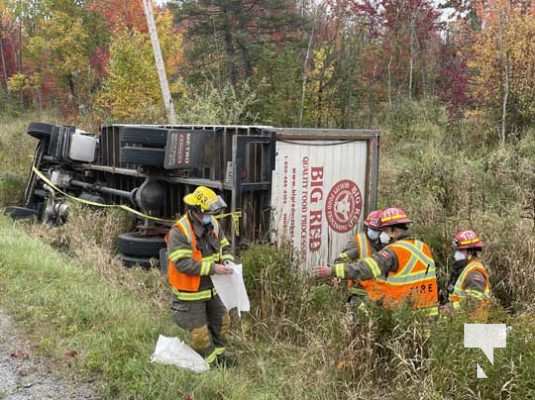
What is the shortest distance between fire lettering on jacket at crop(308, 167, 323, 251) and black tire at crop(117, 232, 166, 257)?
2050mm

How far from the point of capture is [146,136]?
23.4ft

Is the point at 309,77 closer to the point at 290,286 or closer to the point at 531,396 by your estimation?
the point at 290,286

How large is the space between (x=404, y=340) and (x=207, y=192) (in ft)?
6.52

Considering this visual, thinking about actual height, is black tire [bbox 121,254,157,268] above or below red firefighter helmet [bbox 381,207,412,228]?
below

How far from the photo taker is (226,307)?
185 inches

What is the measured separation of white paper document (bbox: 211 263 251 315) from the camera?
183 inches

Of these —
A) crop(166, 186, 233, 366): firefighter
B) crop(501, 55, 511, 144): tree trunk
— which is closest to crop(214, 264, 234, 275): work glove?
crop(166, 186, 233, 366): firefighter

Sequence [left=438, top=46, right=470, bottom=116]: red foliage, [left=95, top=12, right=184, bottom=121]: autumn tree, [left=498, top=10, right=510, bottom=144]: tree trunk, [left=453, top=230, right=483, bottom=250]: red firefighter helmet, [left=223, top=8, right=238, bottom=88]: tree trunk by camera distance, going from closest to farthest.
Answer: [left=453, top=230, right=483, bottom=250]: red firefighter helmet, [left=498, top=10, right=510, bottom=144]: tree trunk, [left=95, top=12, right=184, bottom=121]: autumn tree, [left=438, top=46, right=470, bottom=116]: red foliage, [left=223, top=8, right=238, bottom=88]: tree trunk

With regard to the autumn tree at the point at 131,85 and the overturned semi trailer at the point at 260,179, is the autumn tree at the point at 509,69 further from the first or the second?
the autumn tree at the point at 131,85

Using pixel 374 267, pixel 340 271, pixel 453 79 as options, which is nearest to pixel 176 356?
pixel 340 271

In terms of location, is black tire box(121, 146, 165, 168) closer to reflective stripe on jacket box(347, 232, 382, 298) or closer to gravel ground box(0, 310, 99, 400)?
reflective stripe on jacket box(347, 232, 382, 298)

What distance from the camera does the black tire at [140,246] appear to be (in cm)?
728

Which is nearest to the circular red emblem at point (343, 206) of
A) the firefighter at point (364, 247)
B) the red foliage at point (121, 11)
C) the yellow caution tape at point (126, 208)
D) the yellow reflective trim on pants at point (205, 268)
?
the yellow caution tape at point (126, 208)

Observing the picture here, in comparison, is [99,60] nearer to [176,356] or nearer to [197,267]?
[197,267]
